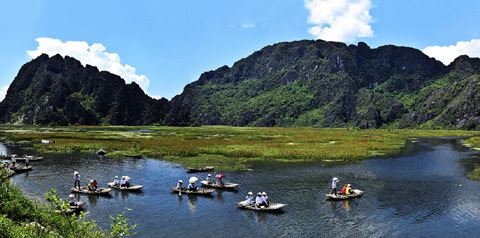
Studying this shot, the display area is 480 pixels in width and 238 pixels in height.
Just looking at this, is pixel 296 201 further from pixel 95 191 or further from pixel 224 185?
pixel 95 191

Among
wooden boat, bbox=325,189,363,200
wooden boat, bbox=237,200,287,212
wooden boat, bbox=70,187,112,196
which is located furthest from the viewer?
wooden boat, bbox=70,187,112,196

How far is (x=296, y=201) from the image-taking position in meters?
30.1

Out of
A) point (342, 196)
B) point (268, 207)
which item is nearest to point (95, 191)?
point (268, 207)

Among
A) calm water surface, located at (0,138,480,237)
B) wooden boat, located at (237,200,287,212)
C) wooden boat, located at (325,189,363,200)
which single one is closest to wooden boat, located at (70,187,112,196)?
calm water surface, located at (0,138,480,237)

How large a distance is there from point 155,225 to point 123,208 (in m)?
6.01

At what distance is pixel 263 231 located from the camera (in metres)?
22.6

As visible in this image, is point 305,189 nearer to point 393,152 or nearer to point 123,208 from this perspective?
point 123,208

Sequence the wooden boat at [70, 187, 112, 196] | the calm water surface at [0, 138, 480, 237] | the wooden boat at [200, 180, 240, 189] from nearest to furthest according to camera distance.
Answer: the calm water surface at [0, 138, 480, 237], the wooden boat at [70, 187, 112, 196], the wooden boat at [200, 180, 240, 189]

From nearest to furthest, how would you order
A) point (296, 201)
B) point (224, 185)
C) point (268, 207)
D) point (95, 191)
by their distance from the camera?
point (268, 207) < point (296, 201) < point (95, 191) < point (224, 185)

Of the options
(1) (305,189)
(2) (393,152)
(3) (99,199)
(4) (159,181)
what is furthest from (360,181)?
(2) (393,152)

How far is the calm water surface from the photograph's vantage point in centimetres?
2320

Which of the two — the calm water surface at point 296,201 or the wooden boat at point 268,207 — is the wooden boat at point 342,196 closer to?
the calm water surface at point 296,201

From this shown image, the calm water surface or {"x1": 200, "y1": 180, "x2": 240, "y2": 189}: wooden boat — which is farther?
{"x1": 200, "y1": 180, "x2": 240, "y2": 189}: wooden boat

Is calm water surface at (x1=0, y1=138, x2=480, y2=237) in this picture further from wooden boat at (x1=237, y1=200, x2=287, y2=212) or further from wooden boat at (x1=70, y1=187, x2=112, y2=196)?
wooden boat at (x1=70, y1=187, x2=112, y2=196)
